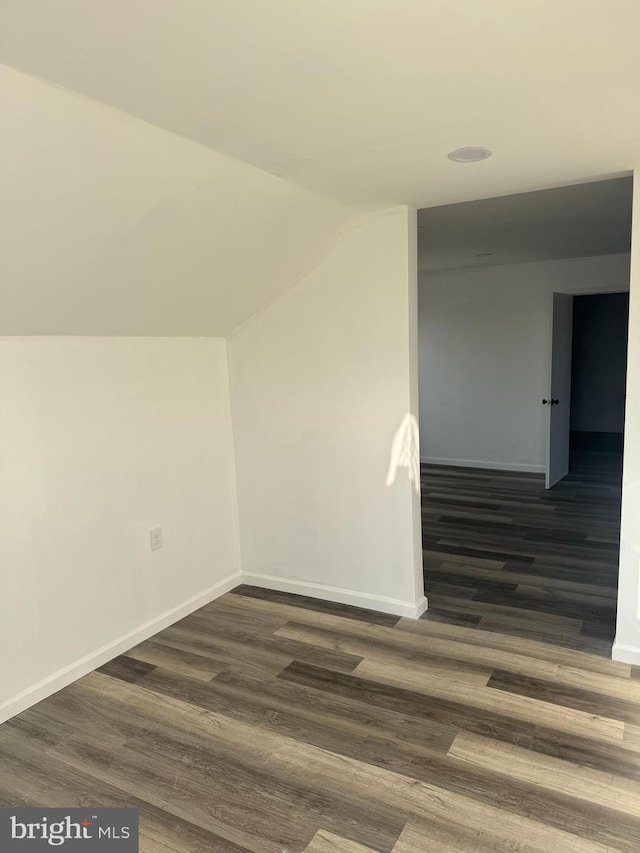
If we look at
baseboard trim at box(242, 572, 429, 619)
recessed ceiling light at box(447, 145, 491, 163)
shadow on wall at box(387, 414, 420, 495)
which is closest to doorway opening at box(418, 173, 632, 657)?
baseboard trim at box(242, 572, 429, 619)

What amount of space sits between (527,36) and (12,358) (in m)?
2.23

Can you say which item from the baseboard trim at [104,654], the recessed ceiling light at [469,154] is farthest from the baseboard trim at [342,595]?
the recessed ceiling light at [469,154]

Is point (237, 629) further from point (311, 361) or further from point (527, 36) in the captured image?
point (527, 36)

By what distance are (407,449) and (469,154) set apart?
155 cm

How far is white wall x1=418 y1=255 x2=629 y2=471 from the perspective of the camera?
675 cm

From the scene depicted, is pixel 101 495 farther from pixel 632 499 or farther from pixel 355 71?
pixel 632 499

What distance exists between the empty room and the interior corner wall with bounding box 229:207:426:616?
0.02 meters

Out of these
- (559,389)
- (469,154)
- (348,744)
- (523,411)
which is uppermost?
(469,154)

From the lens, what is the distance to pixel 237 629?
3.43 meters

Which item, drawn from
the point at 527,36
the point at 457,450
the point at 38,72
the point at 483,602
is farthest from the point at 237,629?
the point at 457,450

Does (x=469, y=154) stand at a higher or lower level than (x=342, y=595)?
higher

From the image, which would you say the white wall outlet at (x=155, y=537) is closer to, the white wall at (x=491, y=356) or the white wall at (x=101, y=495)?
the white wall at (x=101, y=495)

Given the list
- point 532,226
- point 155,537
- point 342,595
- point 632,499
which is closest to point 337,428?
point 342,595

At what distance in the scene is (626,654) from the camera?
292cm
